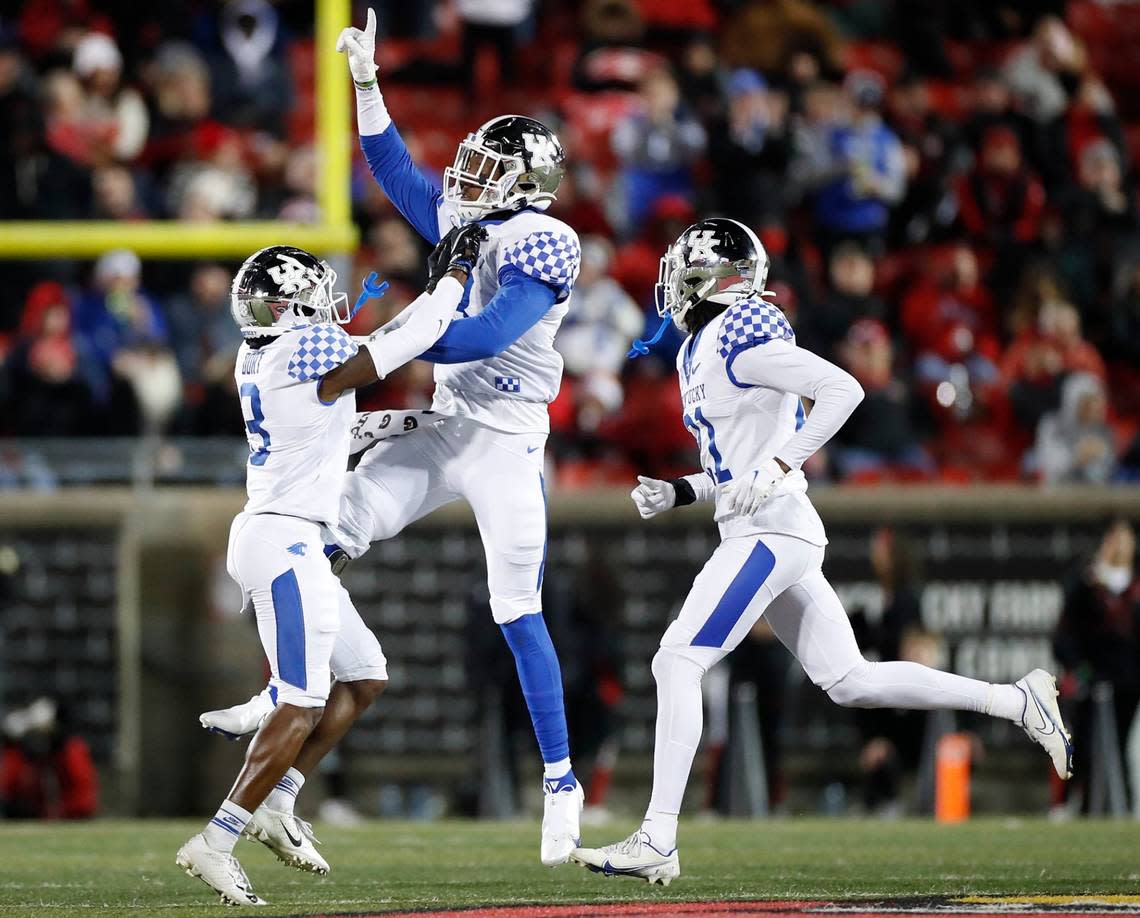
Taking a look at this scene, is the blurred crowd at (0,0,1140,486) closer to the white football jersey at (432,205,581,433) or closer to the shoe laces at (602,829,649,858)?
the white football jersey at (432,205,581,433)

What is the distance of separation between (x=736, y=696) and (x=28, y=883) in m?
4.84

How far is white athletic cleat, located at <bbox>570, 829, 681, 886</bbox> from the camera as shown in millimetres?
5875

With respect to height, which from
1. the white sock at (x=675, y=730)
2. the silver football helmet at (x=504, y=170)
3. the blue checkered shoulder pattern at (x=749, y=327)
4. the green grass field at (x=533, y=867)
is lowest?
the green grass field at (x=533, y=867)

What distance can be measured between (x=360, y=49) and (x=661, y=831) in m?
2.56

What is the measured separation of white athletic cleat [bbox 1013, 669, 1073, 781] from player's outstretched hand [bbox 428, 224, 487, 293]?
2.02m

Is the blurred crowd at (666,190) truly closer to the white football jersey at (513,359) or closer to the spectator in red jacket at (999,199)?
the spectator in red jacket at (999,199)

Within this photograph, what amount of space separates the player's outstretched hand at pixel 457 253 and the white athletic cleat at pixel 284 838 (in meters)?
1.55

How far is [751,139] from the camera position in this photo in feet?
41.8

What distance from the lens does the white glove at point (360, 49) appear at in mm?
6562

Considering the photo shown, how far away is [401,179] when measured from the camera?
271 inches

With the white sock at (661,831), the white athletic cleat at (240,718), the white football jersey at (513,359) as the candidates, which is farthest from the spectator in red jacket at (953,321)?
the white athletic cleat at (240,718)

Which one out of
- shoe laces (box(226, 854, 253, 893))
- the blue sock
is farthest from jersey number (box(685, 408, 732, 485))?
shoe laces (box(226, 854, 253, 893))

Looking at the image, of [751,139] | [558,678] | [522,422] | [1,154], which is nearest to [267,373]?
[522,422]

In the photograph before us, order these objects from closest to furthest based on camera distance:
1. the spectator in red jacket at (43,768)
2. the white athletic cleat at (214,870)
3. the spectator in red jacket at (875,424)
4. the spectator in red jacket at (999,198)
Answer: the white athletic cleat at (214,870) → the spectator in red jacket at (43,768) → the spectator in red jacket at (875,424) → the spectator in red jacket at (999,198)
